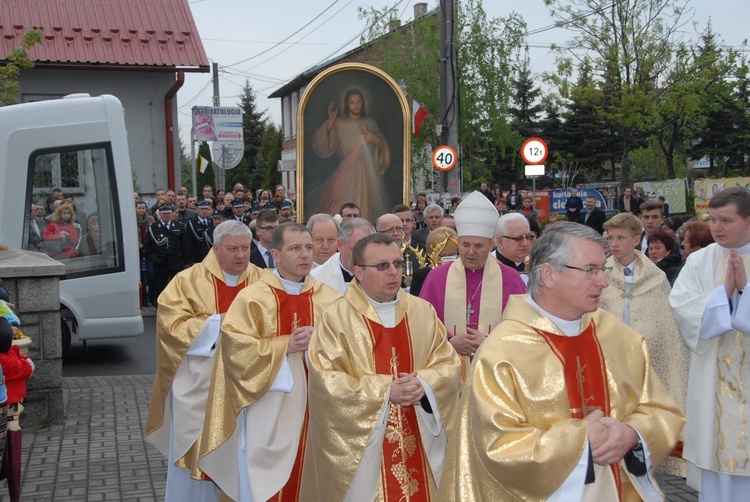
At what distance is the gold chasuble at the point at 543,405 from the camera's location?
3027mm

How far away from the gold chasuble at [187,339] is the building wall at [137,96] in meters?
16.6

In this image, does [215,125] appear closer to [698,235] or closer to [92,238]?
[92,238]

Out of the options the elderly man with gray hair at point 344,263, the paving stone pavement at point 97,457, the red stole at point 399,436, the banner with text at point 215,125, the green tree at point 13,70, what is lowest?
the paving stone pavement at point 97,457

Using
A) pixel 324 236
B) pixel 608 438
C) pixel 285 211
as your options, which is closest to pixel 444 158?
pixel 285 211

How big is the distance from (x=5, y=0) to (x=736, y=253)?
20.2 meters

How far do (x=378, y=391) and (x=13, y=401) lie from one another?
101 inches

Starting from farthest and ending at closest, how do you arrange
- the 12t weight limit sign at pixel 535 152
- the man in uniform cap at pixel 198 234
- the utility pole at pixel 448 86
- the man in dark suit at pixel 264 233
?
the utility pole at pixel 448 86 → the 12t weight limit sign at pixel 535 152 → the man in uniform cap at pixel 198 234 → the man in dark suit at pixel 264 233

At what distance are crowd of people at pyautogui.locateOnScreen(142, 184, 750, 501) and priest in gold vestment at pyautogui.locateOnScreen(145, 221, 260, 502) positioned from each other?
0.01 metres

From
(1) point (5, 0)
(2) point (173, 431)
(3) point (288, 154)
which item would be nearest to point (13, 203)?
(2) point (173, 431)

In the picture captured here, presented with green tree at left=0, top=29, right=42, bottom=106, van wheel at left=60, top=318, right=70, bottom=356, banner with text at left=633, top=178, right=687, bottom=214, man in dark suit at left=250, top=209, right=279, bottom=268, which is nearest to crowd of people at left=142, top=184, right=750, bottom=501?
man in dark suit at left=250, top=209, right=279, bottom=268

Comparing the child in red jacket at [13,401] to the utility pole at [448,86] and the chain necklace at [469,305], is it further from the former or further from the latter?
the utility pole at [448,86]

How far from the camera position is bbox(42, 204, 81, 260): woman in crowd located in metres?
10.4

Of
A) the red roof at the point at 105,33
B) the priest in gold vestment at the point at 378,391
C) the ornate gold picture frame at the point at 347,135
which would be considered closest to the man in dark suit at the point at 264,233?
the ornate gold picture frame at the point at 347,135

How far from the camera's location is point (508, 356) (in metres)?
3.19
